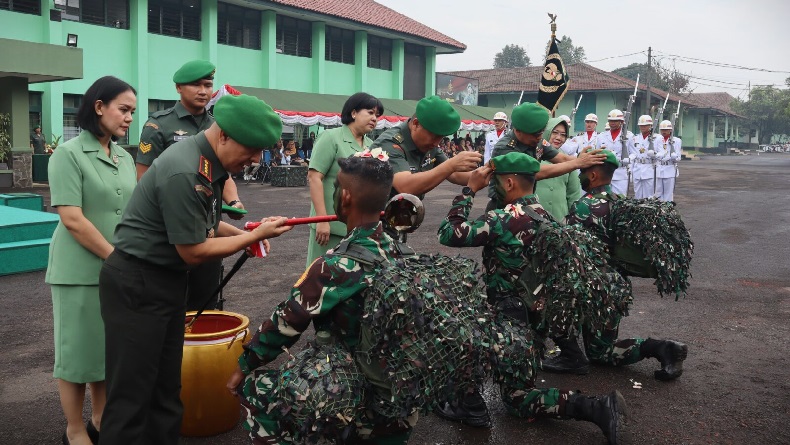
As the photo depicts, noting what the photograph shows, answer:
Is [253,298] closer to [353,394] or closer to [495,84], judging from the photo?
[353,394]

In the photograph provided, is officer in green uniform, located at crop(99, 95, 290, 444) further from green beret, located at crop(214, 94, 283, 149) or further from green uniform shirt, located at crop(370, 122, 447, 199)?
green uniform shirt, located at crop(370, 122, 447, 199)

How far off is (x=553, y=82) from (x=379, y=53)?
1034 inches

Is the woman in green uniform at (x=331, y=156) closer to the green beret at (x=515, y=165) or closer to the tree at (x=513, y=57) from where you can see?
the green beret at (x=515, y=165)

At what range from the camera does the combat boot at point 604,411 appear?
3.87 metres

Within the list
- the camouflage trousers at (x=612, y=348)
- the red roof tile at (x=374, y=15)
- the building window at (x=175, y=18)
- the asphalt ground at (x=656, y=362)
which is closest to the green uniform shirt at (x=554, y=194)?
the asphalt ground at (x=656, y=362)

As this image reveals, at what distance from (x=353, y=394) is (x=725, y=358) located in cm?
413

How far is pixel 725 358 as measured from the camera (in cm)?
561

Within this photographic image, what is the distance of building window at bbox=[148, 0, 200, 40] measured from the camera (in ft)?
84.0

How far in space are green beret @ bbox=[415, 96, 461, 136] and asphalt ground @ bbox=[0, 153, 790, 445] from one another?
1.83 m

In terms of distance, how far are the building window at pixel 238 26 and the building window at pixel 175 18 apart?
3.66ft

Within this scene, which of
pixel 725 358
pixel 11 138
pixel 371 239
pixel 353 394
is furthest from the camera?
pixel 11 138

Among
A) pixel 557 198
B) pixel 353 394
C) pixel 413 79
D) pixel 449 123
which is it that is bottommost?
pixel 353 394

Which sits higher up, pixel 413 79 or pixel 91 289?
pixel 413 79

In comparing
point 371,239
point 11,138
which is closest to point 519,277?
point 371,239
